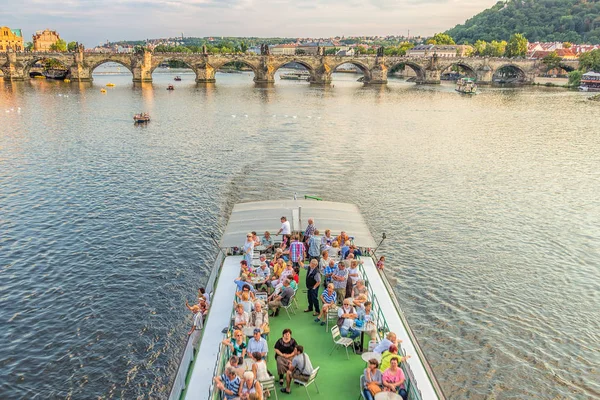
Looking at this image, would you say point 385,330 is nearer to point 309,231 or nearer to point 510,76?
point 309,231

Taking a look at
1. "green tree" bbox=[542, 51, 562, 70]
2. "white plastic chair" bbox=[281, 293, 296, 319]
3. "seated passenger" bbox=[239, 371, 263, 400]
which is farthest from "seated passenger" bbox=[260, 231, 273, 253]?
"green tree" bbox=[542, 51, 562, 70]

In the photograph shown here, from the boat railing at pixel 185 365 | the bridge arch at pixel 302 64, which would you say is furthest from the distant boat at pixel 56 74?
the boat railing at pixel 185 365

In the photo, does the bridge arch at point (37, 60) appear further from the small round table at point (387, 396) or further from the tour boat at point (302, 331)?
the small round table at point (387, 396)

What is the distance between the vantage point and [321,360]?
490 inches

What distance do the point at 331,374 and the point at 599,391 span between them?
36.3ft

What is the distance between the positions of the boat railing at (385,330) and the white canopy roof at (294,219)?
8.01ft

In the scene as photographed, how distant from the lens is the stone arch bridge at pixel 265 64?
5074 inches

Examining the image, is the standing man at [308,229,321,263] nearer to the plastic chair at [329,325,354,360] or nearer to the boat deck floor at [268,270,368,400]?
the boat deck floor at [268,270,368,400]

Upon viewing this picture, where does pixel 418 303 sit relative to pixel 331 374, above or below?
below

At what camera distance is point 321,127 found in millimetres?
65938

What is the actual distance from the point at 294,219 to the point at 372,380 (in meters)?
9.24

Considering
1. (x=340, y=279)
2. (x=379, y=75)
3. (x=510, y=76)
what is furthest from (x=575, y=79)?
(x=340, y=279)

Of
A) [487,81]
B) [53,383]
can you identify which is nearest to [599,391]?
[53,383]

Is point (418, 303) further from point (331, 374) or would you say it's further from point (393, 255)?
point (331, 374)
